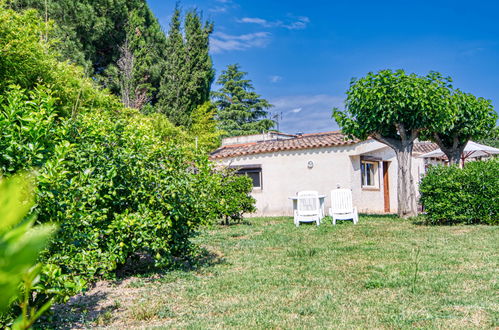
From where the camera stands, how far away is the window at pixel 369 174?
1980 cm

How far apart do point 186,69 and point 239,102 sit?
58.6 feet

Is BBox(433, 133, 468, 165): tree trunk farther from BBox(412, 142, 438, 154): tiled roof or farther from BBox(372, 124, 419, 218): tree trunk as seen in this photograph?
BBox(412, 142, 438, 154): tiled roof

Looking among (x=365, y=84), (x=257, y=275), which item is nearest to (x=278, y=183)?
(x=365, y=84)

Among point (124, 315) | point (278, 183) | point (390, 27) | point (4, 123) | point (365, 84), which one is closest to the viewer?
point (4, 123)

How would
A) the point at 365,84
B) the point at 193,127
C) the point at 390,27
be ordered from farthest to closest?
1. the point at 193,127
2. the point at 390,27
3. the point at 365,84

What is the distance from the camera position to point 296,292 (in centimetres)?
512

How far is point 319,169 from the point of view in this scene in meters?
19.2

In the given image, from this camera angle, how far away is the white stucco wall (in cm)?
1859

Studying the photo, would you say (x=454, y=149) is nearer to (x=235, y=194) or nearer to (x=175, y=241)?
(x=235, y=194)

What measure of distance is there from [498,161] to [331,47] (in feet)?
45.1

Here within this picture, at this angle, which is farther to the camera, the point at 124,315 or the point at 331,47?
the point at 331,47

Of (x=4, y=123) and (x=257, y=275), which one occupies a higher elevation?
(x=4, y=123)

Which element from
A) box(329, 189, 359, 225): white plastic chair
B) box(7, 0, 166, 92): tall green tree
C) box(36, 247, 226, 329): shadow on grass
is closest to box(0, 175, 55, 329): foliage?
box(36, 247, 226, 329): shadow on grass

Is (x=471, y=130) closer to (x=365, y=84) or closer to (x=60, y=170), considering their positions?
(x=365, y=84)
